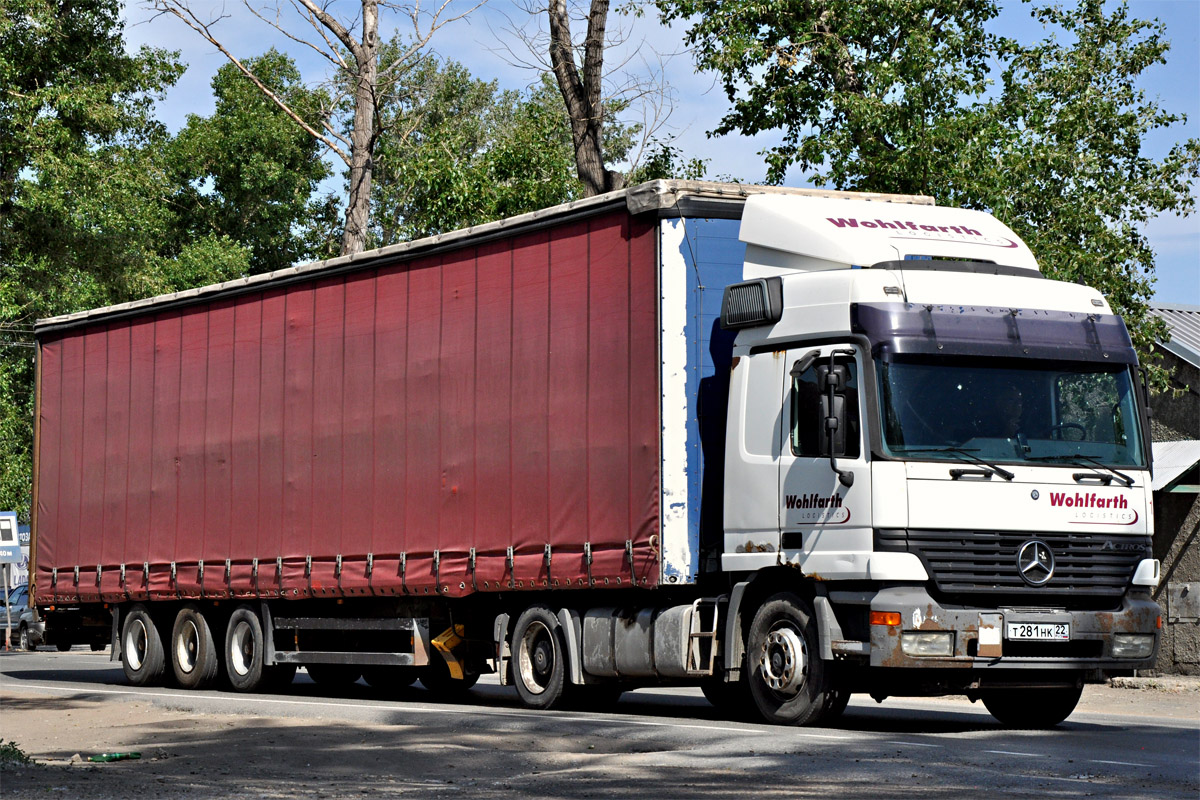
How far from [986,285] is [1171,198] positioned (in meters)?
10.2

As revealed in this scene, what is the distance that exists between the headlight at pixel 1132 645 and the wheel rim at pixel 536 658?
4.97 m

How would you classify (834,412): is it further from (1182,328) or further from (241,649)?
(1182,328)

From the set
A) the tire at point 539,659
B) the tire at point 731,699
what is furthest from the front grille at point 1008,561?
the tire at point 539,659

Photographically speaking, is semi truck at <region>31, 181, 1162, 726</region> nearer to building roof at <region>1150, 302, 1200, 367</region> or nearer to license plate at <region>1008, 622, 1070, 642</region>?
license plate at <region>1008, 622, 1070, 642</region>

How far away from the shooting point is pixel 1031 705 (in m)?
14.8

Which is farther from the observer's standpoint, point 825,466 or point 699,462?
point 699,462

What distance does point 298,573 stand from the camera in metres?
18.8

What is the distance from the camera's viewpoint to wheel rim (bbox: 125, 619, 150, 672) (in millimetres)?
21453

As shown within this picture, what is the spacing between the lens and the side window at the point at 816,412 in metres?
13.1

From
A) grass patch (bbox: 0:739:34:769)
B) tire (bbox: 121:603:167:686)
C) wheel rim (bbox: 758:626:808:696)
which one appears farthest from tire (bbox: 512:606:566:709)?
tire (bbox: 121:603:167:686)

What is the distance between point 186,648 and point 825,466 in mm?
10229

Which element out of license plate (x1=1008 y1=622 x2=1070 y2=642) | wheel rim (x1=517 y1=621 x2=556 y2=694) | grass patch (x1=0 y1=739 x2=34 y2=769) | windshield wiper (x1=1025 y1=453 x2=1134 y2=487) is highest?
windshield wiper (x1=1025 y1=453 x2=1134 y2=487)

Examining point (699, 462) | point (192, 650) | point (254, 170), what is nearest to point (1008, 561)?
point (699, 462)

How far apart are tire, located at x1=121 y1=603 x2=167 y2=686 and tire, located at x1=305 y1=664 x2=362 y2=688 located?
184 centimetres
